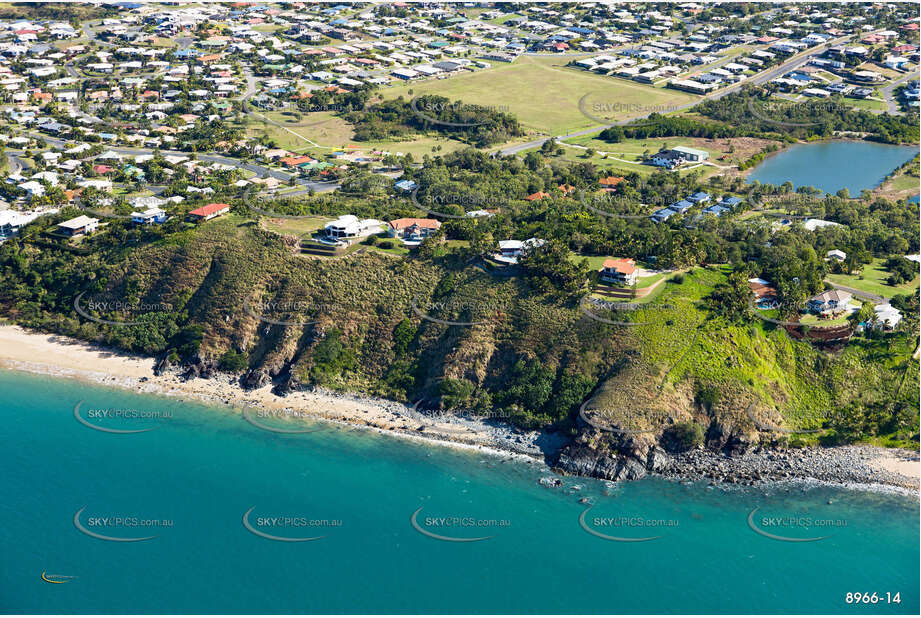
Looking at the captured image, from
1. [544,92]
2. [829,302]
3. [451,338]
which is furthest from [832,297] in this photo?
[544,92]

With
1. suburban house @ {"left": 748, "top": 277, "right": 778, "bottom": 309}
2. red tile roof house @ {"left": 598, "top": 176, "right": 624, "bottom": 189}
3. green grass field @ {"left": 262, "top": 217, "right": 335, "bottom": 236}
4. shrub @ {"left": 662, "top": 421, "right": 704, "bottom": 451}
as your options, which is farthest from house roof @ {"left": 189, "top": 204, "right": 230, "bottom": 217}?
suburban house @ {"left": 748, "top": 277, "right": 778, "bottom": 309}

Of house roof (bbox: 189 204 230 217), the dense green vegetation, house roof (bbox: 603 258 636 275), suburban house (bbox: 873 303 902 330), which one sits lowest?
suburban house (bbox: 873 303 902 330)

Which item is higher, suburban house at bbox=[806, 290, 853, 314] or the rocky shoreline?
Answer: suburban house at bbox=[806, 290, 853, 314]

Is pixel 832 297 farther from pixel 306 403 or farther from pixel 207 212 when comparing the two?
pixel 207 212

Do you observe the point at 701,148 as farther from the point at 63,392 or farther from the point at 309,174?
the point at 63,392

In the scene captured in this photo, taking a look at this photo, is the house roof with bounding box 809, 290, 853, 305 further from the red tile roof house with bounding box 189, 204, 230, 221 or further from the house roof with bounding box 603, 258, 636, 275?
the red tile roof house with bounding box 189, 204, 230, 221

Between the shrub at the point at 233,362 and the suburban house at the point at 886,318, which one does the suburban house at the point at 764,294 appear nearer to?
the suburban house at the point at 886,318

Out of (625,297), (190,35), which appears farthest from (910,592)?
(190,35)
